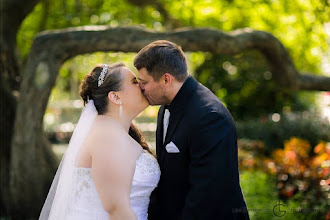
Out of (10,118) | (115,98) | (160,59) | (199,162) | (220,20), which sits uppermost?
(160,59)

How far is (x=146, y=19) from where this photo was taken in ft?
42.7

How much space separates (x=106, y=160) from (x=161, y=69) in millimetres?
705

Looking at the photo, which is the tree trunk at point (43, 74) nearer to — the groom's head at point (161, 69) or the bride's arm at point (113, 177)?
the groom's head at point (161, 69)

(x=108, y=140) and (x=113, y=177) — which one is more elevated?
(x=108, y=140)

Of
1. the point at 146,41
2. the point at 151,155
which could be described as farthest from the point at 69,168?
the point at 146,41

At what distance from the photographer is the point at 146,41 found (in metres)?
6.34

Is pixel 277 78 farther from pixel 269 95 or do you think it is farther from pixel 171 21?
pixel 269 95

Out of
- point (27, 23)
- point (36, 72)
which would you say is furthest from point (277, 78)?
point (27, 23)

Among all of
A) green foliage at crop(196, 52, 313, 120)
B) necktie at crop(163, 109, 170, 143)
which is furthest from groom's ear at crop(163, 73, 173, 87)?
green foliage at crop(196, 52, 313, 120)

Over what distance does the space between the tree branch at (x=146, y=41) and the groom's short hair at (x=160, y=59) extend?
3261 mm

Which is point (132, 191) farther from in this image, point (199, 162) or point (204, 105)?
point (204, 105)

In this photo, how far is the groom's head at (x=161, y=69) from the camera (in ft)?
10.0

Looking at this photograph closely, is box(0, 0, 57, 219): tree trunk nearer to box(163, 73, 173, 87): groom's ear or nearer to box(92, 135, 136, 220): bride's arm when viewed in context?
box(92, 135, 136, 220): bride's arm

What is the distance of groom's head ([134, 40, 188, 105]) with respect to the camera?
3051 mm
